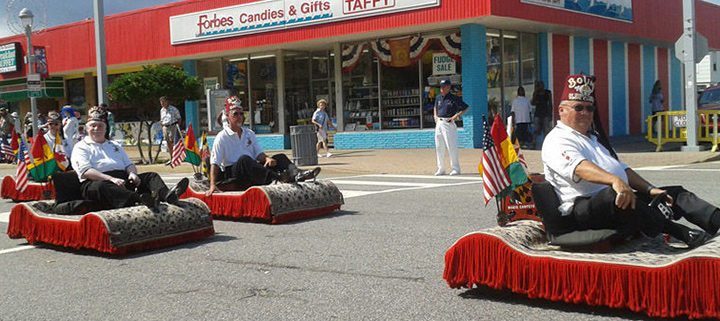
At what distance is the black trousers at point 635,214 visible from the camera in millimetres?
4906

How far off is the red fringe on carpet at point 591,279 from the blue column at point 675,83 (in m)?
30.1

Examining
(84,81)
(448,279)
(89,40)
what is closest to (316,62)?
(89,40)

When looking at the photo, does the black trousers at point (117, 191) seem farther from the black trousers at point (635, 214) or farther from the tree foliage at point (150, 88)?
the tree foliage at point (150, 88)

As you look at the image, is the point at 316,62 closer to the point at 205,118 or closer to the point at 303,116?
the point at 303,116

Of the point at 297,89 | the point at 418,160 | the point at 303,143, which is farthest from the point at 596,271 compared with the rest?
the point at 297,89

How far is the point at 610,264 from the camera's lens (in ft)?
15.4

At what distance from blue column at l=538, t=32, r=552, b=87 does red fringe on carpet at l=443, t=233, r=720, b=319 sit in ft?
65.1

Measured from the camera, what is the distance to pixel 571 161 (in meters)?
5.17

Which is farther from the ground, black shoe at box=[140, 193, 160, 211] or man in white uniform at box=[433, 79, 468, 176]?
man in white uniform at box=[433, 79, 468, 176]

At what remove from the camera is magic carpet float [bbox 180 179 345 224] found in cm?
927

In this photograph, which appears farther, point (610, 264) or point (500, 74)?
point (500, 74)

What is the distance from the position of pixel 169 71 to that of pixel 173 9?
25.1 feet

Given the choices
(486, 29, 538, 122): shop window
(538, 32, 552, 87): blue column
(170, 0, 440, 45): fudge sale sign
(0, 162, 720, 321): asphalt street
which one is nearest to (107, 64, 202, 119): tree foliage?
(170, 0, 440, 45): fudge sale sign

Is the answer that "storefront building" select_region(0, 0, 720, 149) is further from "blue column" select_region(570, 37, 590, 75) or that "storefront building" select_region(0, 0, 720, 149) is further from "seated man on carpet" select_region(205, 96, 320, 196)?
"seated man on carpet" select_region(205, 96, 320, 196)
